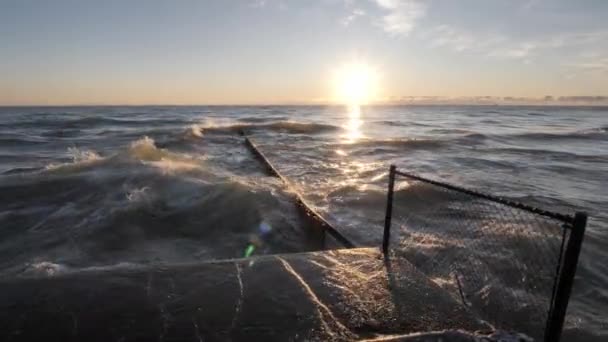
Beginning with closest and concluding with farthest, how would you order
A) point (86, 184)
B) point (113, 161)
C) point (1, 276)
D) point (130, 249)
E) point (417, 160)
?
point (1, 276)
point (130, 249)
point (86, 184)
point (113, 161)
point (417, 160)

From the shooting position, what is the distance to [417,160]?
69.1 ft

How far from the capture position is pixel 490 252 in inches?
291

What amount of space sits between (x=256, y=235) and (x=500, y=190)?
930 centimetres

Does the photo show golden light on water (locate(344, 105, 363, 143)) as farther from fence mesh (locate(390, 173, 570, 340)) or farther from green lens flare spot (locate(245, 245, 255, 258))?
green lens flare spot (locate(245, 245, 255, 258))

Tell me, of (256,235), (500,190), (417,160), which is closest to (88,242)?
(256,235)

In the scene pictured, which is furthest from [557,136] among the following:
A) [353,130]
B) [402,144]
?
[353,130]

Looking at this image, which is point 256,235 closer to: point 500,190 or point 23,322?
point 23,322

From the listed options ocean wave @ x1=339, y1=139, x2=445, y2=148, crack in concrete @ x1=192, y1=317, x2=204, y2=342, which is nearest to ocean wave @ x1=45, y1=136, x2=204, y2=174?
crack in concrete @ x1=192, y1=317, x2=204, y2=342

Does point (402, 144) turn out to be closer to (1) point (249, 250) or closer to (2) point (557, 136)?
(2) point (557, 136)

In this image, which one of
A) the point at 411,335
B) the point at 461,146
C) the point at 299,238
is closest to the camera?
the point at 411,335

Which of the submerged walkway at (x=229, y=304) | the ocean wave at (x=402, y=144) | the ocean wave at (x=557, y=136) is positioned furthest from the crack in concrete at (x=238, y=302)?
the ocean wave at (x=557, y=136)

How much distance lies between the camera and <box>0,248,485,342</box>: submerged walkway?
3.13 meters

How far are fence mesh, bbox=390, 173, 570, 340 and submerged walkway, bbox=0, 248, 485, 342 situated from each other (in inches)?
40.9

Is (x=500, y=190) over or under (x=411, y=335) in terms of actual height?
under
